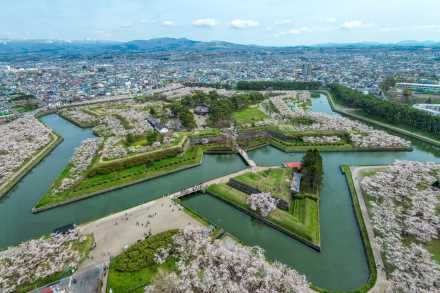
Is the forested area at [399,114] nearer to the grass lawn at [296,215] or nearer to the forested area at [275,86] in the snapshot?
the forested area at [275,86]

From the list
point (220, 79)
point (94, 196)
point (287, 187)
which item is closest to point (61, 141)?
point (94, 196)

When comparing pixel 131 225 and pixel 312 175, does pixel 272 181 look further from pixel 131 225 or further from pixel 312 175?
pixel 131 225

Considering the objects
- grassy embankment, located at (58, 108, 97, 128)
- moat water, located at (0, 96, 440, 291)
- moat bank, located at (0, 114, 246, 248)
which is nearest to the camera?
moat water, located at (0, 96, 440, 291)

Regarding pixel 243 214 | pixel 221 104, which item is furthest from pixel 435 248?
pixel 221 104

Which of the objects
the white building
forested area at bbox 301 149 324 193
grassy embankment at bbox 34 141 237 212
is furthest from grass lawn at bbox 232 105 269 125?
the white building

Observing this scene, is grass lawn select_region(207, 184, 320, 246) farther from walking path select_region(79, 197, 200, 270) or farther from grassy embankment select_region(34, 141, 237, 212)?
grassy embankment select_region(34, 141, 237, 212)

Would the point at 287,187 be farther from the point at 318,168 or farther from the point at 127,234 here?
the point at 127,234
